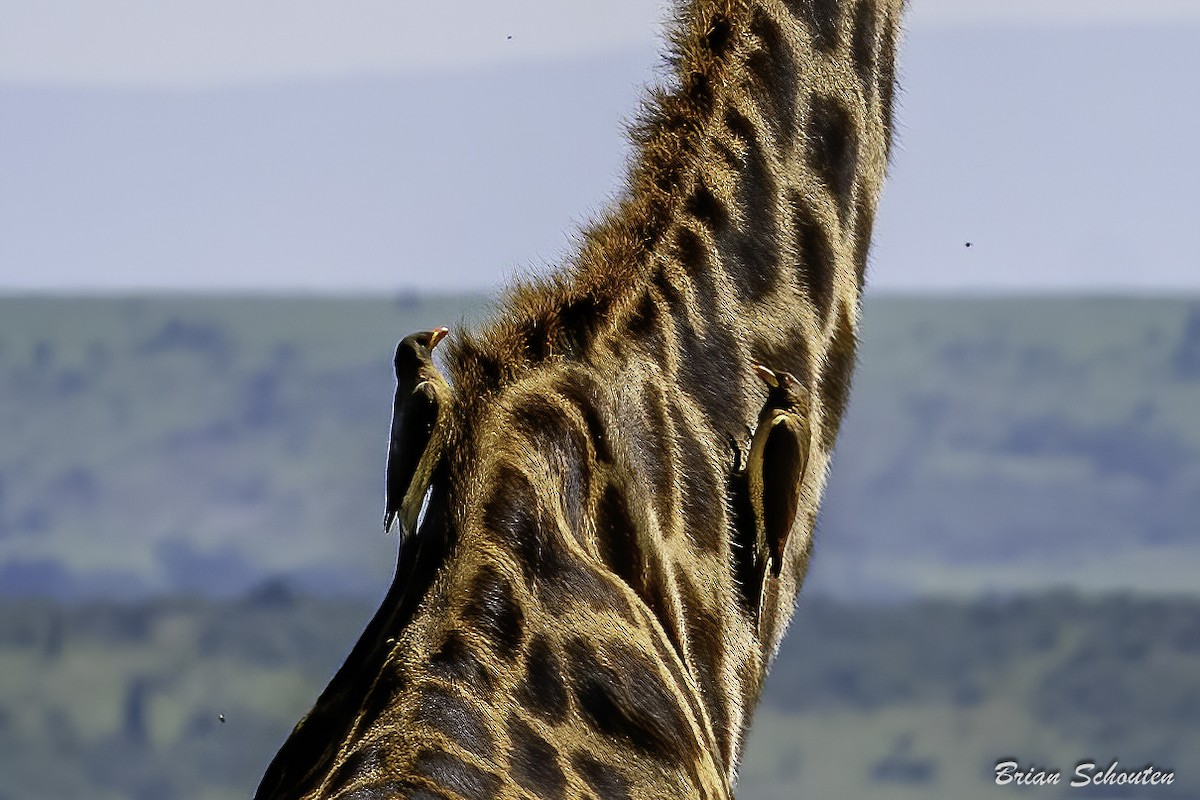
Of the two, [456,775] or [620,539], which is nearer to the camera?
[456,775]

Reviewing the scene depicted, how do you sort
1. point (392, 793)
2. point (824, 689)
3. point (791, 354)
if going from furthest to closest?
point (824, 689) < point (791, 354) < point (392, 793)

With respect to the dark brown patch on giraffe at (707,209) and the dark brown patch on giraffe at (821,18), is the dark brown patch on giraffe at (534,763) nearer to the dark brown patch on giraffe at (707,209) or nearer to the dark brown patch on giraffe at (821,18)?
the dark brown patch on giraffe at (707,209)

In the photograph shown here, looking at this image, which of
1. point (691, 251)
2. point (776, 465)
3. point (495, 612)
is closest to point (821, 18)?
point (691, 251)

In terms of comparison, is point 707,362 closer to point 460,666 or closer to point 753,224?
point 753,224

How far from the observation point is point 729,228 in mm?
2271

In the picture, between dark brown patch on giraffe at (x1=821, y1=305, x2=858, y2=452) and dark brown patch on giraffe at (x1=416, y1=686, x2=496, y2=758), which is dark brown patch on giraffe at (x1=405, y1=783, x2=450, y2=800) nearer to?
dark brown patch on giraffe at (x1=416, y1=686, x2=496, y2=758)

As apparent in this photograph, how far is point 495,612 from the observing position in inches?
73.4

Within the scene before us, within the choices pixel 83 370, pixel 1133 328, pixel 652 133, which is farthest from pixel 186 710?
Answer: pixel 652 133

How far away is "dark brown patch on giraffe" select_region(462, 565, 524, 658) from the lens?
1.85 metres

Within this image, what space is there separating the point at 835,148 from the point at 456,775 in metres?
1.14

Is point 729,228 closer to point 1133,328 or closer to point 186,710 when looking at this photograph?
point 186,710

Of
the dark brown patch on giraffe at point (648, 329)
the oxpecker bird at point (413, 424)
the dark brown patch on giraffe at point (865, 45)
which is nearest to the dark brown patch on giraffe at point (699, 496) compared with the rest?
the dark brown patch on giraffe at point (648, 329)
